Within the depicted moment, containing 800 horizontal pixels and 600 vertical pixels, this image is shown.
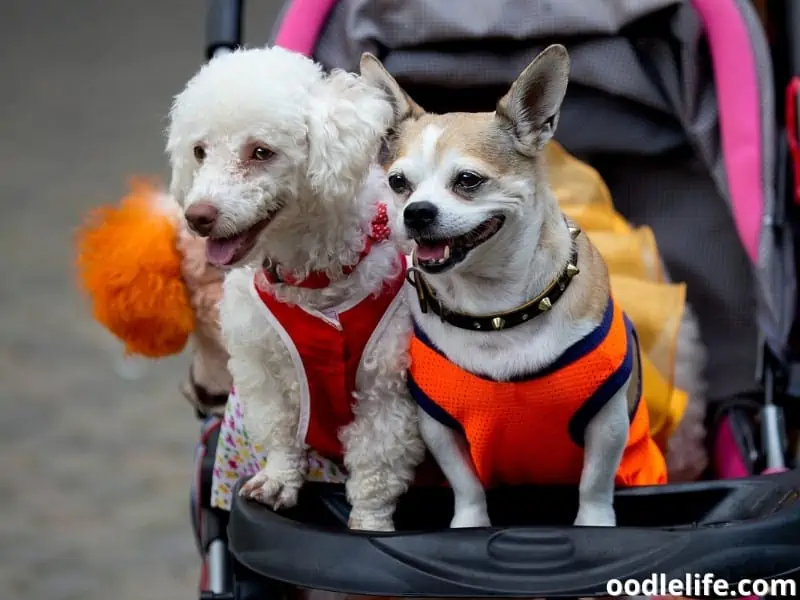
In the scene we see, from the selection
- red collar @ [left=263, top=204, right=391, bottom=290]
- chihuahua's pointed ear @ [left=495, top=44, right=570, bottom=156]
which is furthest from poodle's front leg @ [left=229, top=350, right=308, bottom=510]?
chihuahua's pointed ear @ [left=495, top=44, right=570, bottom=156]

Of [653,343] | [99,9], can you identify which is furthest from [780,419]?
[99,9]

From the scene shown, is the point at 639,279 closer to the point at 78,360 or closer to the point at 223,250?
the point at 223,250

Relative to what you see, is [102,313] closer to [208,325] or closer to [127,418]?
[208,325]

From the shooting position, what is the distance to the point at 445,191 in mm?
1400

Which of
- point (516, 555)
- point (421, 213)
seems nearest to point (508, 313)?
point (421, 213)

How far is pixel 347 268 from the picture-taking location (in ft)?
5.02

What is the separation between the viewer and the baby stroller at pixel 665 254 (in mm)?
1316

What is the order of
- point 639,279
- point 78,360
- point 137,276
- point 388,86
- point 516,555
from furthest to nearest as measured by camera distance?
1. point 78,360
2. point 639,279
3. point 137,276
4. point 388,86
5. point 516,555

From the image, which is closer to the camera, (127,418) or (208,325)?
(208,325)

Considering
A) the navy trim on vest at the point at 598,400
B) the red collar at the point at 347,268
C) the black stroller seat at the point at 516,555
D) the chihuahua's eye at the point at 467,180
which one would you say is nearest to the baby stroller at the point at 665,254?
the black stroller seat at the point at 516,555

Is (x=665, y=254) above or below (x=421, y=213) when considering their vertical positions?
above

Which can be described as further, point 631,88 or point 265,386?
point 631,88

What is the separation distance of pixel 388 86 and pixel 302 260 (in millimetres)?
254

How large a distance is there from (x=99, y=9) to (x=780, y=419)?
19.6 ft
